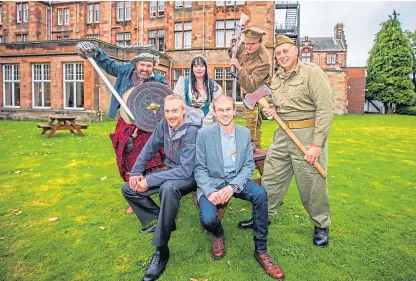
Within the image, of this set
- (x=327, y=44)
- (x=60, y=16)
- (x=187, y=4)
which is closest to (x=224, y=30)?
(x=187, y=4)

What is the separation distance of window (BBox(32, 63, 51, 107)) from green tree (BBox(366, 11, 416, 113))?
138ft

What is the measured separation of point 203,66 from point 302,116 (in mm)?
1529

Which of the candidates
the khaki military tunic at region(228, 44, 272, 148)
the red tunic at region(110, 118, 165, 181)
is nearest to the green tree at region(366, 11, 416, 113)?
the khaki military tunic at region(228, 44, 272, 148)

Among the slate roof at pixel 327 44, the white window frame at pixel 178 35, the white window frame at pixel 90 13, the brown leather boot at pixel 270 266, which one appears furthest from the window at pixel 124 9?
the slate roof at pixel 327 44

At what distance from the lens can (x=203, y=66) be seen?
4.12 meters

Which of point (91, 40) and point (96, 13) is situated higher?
point (96, 13)

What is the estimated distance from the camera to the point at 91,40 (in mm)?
18531

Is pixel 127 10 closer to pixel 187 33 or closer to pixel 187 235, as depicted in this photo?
pixel 187 33

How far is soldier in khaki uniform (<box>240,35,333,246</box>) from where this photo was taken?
326 centimetres

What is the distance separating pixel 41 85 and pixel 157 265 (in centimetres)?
2190

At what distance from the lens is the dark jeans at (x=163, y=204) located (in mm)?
2904

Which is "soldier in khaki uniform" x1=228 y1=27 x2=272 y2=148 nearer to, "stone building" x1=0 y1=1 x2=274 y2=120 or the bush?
"stone building" x1=0 y1=1 x2=274 y2=120

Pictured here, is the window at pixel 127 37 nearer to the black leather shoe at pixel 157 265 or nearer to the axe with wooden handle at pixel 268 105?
the axe with wooden handle at pixel 268 105

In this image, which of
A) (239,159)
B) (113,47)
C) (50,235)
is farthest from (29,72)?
(239,159)
